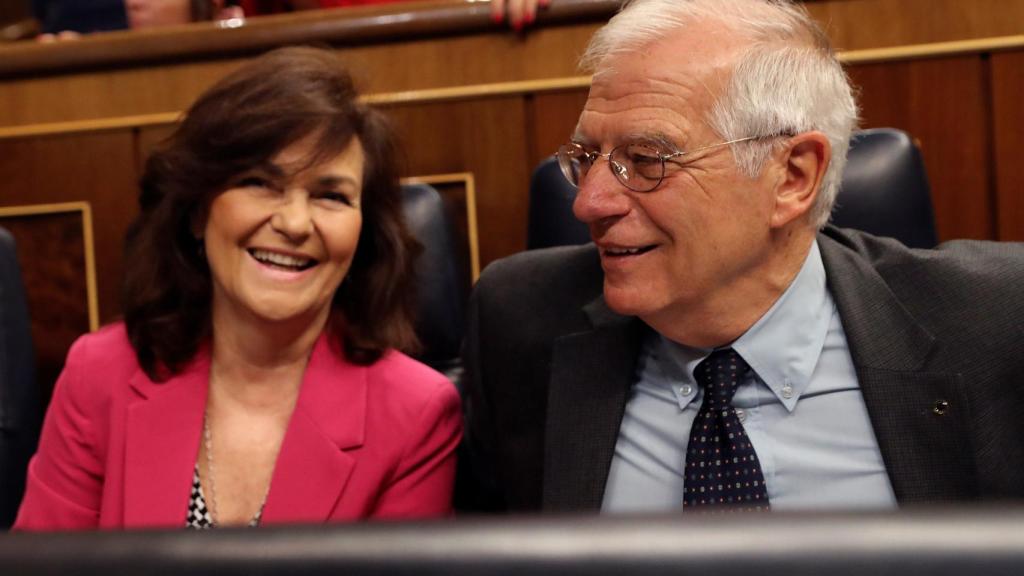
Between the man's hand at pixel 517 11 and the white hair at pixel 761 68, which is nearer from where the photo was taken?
the white hair at pixel 761 68

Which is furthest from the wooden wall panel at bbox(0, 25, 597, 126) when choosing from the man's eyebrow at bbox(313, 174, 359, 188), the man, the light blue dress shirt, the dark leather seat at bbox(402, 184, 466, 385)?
the light blue dress shirt

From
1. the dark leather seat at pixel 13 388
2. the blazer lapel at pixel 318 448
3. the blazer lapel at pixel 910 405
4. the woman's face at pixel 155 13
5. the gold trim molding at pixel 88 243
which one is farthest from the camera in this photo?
the woman's face at pixel 155 13

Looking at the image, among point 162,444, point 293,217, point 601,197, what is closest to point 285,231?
point 293,217

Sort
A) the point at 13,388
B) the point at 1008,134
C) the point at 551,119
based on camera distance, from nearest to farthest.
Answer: the point at 13,388, the point at 1008,134, the point at 551,119

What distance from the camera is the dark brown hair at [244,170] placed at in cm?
133

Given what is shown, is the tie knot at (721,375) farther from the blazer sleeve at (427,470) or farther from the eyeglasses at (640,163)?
the blazer sleeve at (427,470)

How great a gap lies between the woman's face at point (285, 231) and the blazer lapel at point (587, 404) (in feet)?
1.08

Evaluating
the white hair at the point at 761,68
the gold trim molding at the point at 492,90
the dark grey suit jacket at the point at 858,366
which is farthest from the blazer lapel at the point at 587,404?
the gold trim molding at the point at 492,90

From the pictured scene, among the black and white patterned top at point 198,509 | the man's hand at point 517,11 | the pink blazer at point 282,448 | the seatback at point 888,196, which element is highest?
the man's hand at point 517,11

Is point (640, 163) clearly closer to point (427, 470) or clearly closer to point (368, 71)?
point (427, 470)

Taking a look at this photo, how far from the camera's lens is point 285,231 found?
→ 52.7 inches

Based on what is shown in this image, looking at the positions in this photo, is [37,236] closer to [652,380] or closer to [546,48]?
[546,48]

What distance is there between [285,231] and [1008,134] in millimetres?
A: 1042

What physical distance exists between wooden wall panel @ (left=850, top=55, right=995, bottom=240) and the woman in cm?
77
